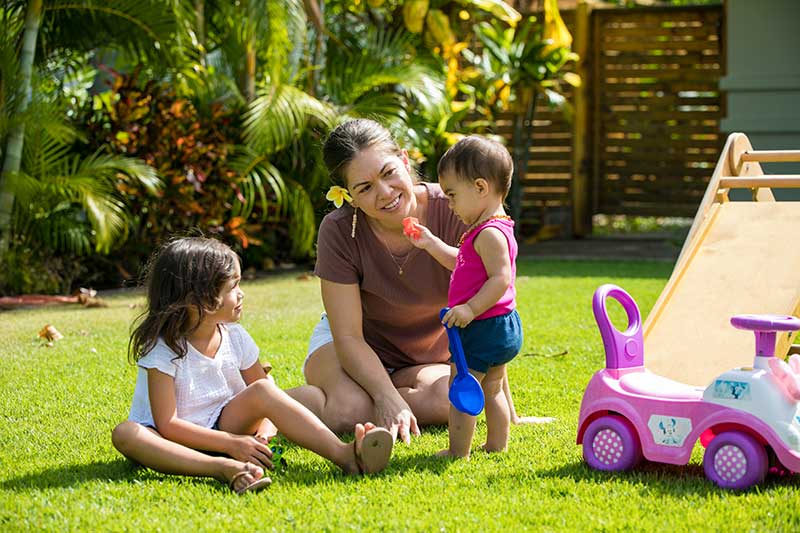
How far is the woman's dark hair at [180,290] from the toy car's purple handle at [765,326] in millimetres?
1650

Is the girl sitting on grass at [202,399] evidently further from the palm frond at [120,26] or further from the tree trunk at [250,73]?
the tree trunk at [250,73]

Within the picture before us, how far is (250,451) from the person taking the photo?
3.47 meters

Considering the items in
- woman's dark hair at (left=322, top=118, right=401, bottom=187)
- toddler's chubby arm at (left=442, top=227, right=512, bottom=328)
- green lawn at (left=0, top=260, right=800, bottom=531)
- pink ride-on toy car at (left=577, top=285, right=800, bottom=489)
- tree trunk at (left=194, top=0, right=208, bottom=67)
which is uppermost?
tree trunk at (left=194, top=0, right=208, bottom=67)

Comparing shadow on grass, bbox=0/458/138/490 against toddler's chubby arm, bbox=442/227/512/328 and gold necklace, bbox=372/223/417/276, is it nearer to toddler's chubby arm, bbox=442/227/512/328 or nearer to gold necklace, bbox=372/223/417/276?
toddler's chubby arm, bbox=442/227/512/328

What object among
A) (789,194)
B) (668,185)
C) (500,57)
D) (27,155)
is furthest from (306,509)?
(668,185)

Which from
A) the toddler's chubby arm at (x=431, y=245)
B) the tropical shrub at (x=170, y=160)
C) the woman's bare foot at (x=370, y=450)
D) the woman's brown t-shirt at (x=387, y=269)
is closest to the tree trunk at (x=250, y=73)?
the tropical shrub at (x=170, y=160)

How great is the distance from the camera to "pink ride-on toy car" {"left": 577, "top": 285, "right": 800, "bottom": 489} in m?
3.11

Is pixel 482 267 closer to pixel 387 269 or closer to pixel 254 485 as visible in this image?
pixel 387 269

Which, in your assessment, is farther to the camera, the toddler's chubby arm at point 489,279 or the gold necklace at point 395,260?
Result: the gold necklace at point 395,260

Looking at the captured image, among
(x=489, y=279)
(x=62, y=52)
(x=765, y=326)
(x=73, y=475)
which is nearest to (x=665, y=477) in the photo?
(x=765, y=326)

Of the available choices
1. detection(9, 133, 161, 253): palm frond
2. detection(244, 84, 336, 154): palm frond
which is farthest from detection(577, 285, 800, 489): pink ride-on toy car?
detection(244, 84, 336, 154): palm frond

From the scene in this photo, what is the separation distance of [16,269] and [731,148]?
541 cm

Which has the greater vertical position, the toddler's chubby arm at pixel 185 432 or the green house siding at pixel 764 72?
the green house siding at pixel 764 72

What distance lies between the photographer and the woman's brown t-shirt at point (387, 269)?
436 centimetres
